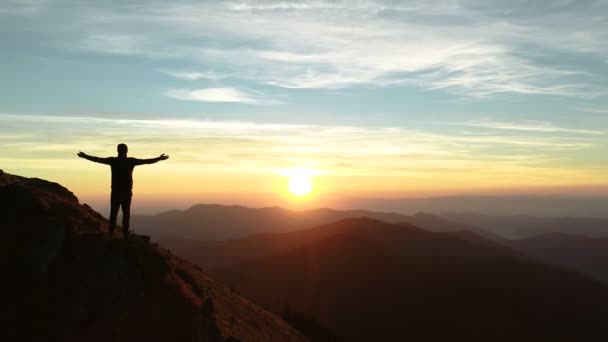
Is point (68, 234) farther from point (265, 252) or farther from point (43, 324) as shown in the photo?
point (265, 252)

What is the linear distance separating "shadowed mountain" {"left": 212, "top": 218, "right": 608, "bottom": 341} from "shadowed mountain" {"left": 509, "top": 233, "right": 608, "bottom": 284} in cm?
7098

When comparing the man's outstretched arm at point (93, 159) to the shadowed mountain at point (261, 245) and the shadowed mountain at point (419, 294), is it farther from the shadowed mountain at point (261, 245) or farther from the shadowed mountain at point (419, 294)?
the shadowed mountain at point (261, 245)

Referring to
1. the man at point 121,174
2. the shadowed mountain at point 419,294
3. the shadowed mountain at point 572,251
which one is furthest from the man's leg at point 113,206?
the shadowed mountain at point 572,251

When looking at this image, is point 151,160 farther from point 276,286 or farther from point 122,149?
point 276,286

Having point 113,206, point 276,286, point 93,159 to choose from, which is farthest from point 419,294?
point 93,159

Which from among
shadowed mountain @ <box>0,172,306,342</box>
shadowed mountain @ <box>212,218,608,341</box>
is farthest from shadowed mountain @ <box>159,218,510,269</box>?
shadowed mountain @ <box>0,172,306,342</box>

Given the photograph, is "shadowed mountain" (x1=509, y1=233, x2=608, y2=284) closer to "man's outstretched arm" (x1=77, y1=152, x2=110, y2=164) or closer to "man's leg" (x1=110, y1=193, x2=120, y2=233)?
"man's leg" (x1=110, y1=193, x2=120, y2=233)

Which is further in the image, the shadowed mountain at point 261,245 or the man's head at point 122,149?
the shadowed mountain at point 261,245

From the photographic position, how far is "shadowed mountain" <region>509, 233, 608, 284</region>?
142575mm

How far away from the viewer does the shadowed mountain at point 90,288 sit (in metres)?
11.7

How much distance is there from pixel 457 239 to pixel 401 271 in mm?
48745

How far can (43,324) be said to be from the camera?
1166cm

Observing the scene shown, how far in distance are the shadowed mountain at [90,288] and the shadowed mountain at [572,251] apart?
152 meters

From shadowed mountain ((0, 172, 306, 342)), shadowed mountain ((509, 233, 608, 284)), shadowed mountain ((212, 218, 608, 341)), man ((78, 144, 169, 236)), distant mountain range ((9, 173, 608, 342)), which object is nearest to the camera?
shadowed mountain ((0, 172, 306, 342))
